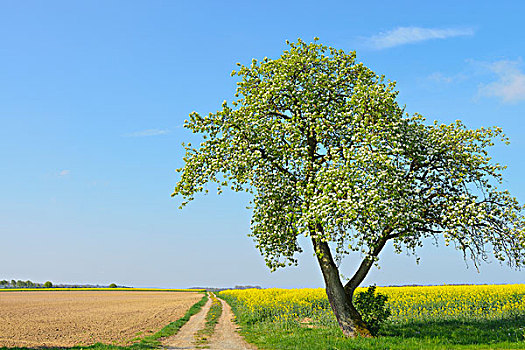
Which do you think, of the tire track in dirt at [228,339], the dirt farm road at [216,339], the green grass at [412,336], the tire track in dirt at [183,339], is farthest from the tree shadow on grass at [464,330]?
the tire track in dirt at [183,339]

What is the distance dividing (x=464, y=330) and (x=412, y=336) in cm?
356

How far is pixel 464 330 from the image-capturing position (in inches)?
861

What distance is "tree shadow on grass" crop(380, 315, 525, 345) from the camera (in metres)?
19.3

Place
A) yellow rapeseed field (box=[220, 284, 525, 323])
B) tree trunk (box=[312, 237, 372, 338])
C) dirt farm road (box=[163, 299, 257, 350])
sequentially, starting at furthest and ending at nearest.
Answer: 1. yellow rapeseed field (box=[220, 284, 525, 323])
2. tree trunk (box=[312, 237, 372, 338])
3. dirt farm road (box=[163, 299, 257, 350])

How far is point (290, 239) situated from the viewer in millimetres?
21469

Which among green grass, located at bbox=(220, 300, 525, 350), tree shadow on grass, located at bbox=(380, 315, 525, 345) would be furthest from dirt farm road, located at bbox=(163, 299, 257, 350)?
Answer: tree shadow on grass, located at bbox=(380, 315, 525, 345)

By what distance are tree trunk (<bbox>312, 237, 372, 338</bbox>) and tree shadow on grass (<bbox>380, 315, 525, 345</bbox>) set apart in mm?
1496

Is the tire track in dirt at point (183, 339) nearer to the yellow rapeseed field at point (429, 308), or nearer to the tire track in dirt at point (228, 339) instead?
the tire track in dirt at point (228, 339)

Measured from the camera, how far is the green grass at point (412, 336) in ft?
57.4

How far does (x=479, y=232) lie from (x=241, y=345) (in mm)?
11857

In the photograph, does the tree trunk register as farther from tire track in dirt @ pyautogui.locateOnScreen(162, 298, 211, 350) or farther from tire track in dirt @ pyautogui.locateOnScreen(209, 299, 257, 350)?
tire track in dirt @ pyautogui.locateOnScreen(162, 298, 211, 350)

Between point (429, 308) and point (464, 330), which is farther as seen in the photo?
point (429, 308)

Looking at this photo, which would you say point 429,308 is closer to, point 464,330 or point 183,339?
point 464,330

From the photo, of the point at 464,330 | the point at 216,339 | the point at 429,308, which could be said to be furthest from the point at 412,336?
the point at 429,308
